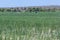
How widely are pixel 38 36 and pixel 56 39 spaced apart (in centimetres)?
45

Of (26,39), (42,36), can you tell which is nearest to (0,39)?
(26,39)

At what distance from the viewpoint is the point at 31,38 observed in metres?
5.91

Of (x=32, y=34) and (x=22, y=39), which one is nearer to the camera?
(x=22, y=39)

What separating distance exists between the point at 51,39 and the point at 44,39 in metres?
0.16

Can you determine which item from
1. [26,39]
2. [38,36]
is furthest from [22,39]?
[38,36]

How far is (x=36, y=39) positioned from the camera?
19.4 ft

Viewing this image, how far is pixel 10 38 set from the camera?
591 cm

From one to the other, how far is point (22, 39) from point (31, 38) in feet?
0.67

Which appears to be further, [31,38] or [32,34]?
[32,34]

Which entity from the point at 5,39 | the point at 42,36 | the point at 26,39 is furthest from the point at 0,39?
the point at 42,36

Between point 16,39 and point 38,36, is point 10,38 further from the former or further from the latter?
point 38,36

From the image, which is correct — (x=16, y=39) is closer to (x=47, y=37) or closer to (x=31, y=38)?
(x=31, y=38)

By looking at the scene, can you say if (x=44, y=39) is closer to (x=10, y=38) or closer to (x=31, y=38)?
(x=31, y=38)

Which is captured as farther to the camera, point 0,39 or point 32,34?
point 32,34
